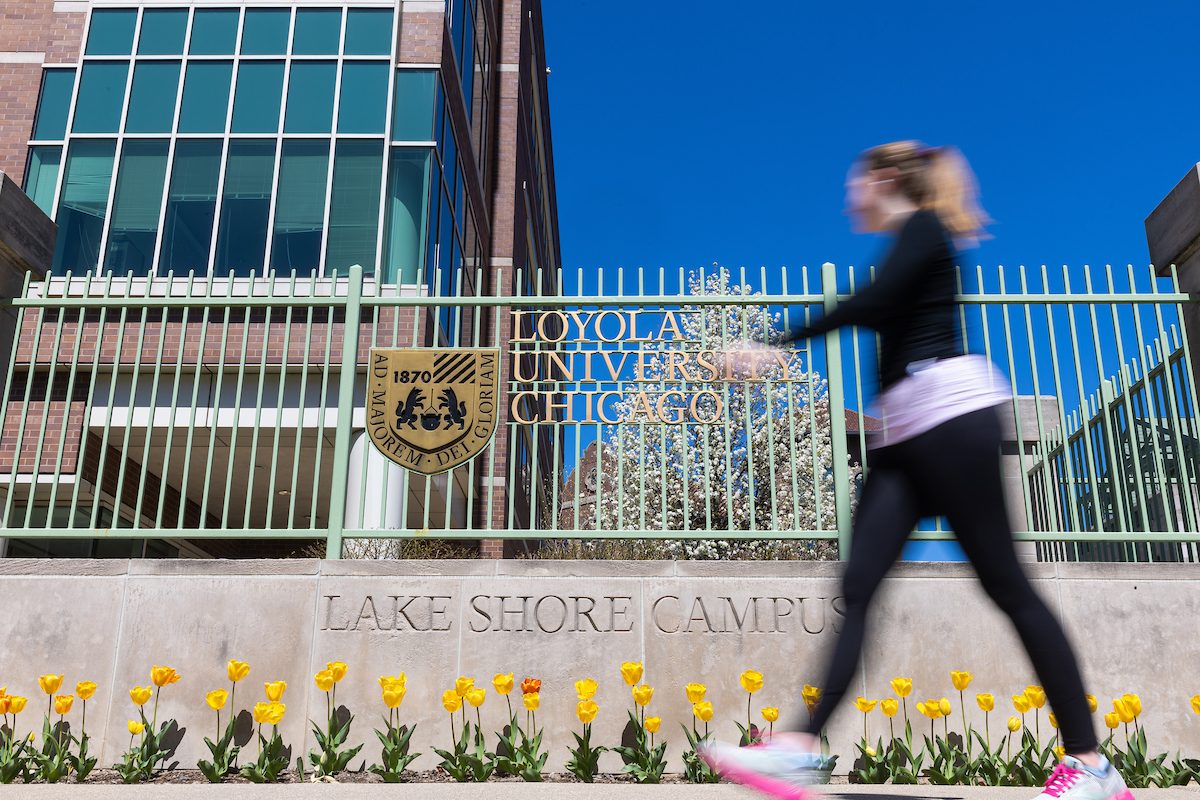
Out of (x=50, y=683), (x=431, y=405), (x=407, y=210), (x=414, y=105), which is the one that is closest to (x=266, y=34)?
(x=414, y=105)

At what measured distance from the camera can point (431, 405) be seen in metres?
5.70

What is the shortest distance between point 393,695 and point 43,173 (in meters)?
12.7

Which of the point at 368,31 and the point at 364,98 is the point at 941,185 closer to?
the point at 364,98

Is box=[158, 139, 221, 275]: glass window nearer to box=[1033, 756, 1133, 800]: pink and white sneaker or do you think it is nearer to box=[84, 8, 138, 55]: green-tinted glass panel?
box=[84, 8, 138, 55]: green-tinted glass panel

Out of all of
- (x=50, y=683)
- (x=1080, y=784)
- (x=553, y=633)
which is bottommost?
(x=1080, y=784)

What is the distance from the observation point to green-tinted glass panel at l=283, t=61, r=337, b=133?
1430cm

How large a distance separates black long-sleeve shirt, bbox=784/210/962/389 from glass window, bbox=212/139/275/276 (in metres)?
11.8

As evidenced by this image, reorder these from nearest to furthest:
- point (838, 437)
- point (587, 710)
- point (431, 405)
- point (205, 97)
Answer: point (587, 710), point (838, 437), point (431, 405), point (205, 97)

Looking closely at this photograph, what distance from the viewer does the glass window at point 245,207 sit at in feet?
44.3

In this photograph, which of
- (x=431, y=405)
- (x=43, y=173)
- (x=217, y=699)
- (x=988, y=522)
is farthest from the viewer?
(x=43, y=173)

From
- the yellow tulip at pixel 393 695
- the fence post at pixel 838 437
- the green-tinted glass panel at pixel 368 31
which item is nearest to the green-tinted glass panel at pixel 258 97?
the green-tinted glass panel at pixel 368 31

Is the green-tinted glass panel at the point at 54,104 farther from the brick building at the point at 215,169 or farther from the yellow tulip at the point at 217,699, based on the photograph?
the yellow tulip at the point at 217,699

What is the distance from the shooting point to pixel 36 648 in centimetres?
506

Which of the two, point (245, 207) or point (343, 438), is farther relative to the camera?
point (245, 207)
